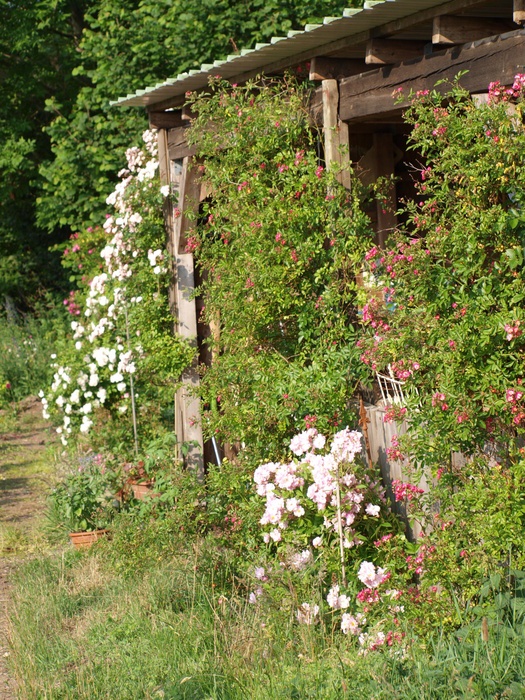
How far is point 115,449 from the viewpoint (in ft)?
25.8

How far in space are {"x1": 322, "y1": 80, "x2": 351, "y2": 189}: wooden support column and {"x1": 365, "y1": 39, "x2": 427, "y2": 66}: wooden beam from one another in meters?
0.41

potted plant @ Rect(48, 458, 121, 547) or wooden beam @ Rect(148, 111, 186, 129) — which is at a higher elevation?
wooden beam @ Rect(148, 111, 186, 129)

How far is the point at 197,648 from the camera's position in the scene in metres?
4.32

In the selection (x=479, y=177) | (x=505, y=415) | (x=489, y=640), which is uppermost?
(x=479, y=177)

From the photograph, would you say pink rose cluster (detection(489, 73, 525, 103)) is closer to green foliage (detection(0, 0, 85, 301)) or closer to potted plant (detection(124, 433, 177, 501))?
potted plant (detection(124, 433, 177, 501))

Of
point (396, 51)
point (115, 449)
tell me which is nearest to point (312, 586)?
point (396, 51)

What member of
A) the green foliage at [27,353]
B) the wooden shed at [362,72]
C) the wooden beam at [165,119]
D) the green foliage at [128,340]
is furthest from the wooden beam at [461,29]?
the green foliage at [27,353]

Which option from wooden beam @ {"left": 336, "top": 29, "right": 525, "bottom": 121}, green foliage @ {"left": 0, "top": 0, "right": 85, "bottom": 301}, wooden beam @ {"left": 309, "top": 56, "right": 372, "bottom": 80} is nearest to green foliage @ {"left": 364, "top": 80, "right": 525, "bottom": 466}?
wooden beam @ {"left": 336, "top": 29, "right": 525, "bottom": 121}

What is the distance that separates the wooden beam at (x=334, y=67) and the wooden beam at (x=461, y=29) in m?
0.96

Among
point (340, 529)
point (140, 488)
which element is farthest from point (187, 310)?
point (340, 529)

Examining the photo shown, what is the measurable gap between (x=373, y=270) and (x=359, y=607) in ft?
5.41

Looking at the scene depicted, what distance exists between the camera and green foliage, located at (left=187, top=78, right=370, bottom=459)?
5047 mm

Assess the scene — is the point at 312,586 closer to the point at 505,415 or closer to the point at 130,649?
the point at 130,649

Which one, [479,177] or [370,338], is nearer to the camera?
[479,177]
